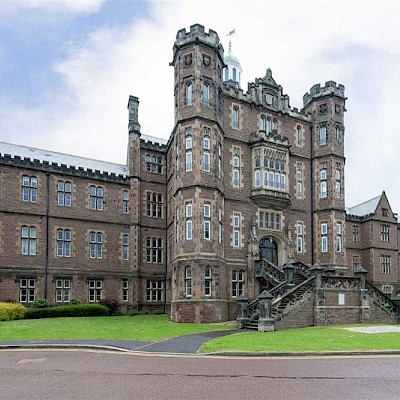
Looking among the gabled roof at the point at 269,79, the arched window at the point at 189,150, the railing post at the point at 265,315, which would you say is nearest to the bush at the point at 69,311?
the arched window at the point at 189,150

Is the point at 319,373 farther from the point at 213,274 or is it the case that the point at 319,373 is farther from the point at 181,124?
the point at 181,124

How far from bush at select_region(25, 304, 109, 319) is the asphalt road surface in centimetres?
1743

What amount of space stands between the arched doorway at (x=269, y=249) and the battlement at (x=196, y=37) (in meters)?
14.5

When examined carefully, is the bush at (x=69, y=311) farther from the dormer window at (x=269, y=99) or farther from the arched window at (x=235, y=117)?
the dormer window at (x=269, y=99)

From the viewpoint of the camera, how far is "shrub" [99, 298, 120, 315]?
36.6 m

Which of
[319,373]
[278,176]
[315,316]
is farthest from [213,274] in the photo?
[319,373]

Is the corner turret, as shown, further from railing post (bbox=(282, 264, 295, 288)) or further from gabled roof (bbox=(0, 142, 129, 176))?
railing post (bbox=(282, 264, 295, 288))

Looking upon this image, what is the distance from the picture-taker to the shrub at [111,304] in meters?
36.6

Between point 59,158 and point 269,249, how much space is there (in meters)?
19.3

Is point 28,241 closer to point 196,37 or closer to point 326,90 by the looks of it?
point 196,37

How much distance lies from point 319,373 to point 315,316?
15711 millimetres

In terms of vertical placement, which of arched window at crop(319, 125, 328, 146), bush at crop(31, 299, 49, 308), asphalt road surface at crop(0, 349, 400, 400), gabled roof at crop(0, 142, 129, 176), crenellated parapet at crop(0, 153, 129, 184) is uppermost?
arched window at crop(319, 125, 328, 146)

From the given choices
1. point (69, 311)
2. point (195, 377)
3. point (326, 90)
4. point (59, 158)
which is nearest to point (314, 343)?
point (195, 377)

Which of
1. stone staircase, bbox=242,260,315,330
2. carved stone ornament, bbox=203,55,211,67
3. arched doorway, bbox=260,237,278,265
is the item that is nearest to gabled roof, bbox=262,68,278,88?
carved stone ornament, bbox=203,55,211,67
